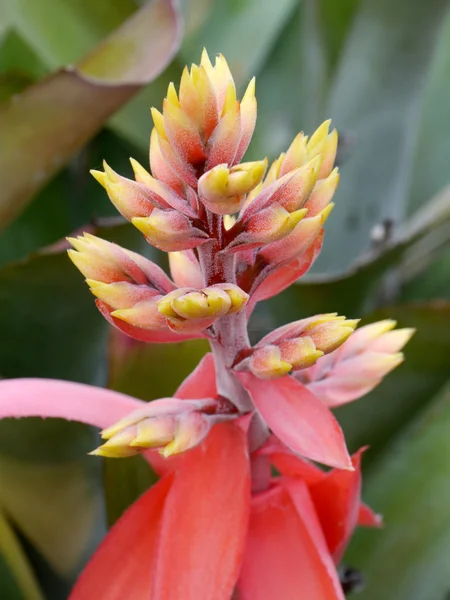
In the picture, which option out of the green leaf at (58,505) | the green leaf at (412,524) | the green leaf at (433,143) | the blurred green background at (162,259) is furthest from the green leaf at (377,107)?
the green leaf at (58,505)

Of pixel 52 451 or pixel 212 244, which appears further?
pixel 52 451

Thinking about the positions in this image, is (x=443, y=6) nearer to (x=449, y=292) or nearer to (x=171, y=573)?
(x=449, y=292)

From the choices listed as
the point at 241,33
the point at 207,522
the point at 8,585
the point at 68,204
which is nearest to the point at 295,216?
the point at 207,522

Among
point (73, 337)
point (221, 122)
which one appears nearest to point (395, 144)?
point (73, 337)

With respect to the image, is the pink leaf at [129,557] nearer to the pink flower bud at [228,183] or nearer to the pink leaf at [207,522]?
the pink leaf at [207,522]

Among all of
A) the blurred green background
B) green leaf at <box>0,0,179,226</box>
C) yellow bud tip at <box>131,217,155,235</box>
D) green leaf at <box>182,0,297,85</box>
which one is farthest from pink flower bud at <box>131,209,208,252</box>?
green leaf at <box>182,0,297,85</box>

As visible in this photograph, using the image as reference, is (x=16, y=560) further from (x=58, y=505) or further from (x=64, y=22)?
(x=64, y=22)

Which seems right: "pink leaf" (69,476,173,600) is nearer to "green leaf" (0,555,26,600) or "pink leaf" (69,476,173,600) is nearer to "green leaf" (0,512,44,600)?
"green leaf" (0,512,44,600)
